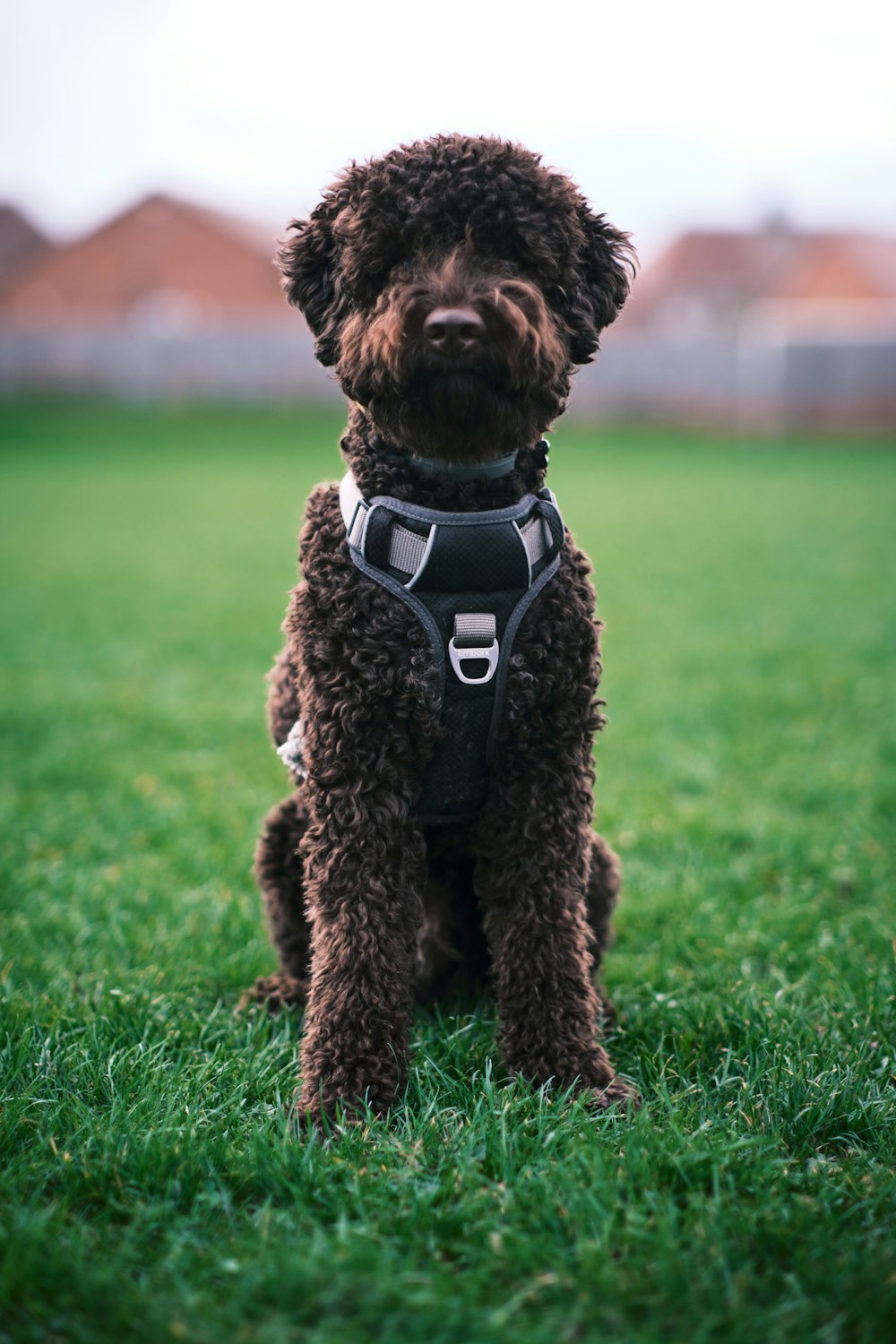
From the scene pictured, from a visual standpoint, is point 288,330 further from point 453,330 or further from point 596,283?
point 453,330

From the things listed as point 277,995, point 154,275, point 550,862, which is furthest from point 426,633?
point 154,275

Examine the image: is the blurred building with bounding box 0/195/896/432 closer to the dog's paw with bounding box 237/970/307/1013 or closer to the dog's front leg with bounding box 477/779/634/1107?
the dog's paw with bounding box 237/970/307/1013

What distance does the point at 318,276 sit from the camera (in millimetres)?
2725

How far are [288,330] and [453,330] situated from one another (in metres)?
32.9

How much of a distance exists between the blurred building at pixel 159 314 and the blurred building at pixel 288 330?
52mm

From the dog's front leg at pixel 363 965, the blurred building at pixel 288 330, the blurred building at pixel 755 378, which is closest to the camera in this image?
the dog's front leg at pixel 363 965

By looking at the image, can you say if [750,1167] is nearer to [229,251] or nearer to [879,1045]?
[879,1045]

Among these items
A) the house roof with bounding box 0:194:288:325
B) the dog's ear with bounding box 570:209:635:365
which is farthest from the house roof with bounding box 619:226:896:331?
the dog's ear with bounding box 570:209:635:365

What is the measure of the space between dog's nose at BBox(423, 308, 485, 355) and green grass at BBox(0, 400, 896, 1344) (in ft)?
5.31

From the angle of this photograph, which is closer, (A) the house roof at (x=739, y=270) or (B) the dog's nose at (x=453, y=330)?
(B) the dog's nose at (x=453, y=330)

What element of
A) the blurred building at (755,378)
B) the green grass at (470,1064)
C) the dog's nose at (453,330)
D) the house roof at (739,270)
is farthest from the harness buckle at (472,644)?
the house roof at (739,270)

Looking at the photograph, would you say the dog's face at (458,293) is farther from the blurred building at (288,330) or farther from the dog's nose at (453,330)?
the blurred building at (288,330)

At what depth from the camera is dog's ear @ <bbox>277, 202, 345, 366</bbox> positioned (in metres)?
2.67

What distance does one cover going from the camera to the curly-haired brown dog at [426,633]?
2.46 metres
